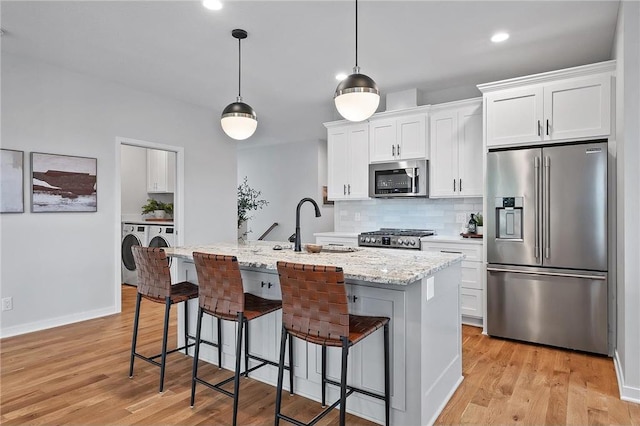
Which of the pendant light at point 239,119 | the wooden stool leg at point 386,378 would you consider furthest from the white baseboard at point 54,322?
the wooden stool leg at point 386,378

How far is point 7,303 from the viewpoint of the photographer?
364cm

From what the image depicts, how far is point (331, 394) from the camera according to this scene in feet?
7.79

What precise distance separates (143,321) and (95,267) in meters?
0.83

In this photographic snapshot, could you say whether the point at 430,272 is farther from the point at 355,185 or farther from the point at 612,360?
the point at 355,185

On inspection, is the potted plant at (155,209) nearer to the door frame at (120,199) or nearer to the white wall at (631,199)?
A: the door frame at (120,199)

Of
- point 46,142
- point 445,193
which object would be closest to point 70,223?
point 46,142

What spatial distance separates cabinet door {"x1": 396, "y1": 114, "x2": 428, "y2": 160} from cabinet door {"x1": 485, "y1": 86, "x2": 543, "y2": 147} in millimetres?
900

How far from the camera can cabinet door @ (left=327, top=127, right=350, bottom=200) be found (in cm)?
523

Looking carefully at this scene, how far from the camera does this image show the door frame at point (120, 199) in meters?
4.46

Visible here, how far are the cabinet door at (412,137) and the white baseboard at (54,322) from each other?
381 cm

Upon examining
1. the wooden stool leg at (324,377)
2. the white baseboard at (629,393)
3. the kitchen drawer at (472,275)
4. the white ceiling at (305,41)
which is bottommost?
the white baseboard at (629,393)

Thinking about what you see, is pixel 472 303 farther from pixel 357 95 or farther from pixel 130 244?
pixel 130 244

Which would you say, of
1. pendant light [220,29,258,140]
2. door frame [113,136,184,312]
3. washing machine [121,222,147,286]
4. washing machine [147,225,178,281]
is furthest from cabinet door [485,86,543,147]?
washing machine [121,222,147,286]

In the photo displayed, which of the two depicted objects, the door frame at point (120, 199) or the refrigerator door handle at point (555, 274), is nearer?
the refrigerator door handle at point (555, 274)
